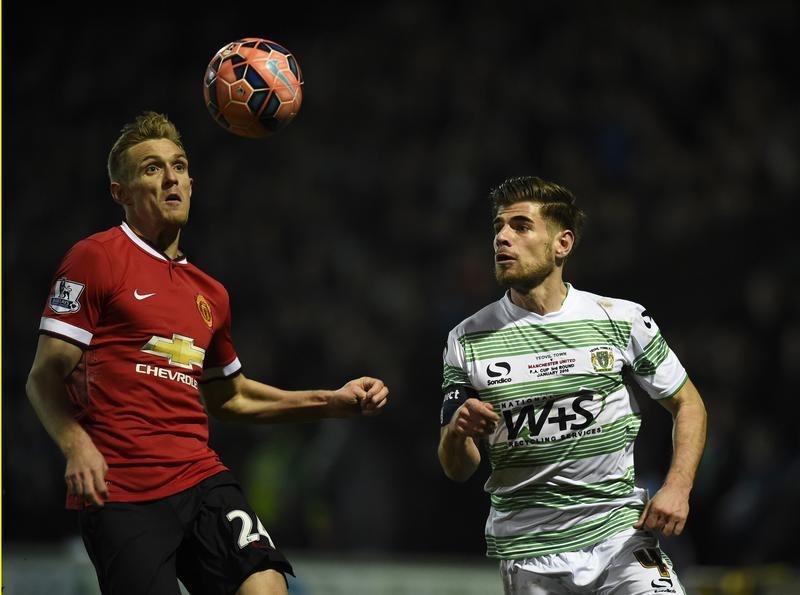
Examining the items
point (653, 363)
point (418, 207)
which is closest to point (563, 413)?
point (653, 363)

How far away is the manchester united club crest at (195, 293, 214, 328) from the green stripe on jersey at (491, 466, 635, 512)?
1307mm

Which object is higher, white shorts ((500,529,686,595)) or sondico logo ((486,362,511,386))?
sondico logo ((486,362,511,386))

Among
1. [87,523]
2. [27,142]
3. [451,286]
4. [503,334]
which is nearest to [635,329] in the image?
[503,334]

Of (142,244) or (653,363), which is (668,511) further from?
(142,244)

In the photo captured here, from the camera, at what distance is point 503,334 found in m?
4.68

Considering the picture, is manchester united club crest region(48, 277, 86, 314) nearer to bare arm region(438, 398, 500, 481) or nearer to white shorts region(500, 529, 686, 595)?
bare arm region(438, 398, 500, 481)

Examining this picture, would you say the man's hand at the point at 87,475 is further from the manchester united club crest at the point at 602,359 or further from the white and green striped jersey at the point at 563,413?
the manchester united club crest at the point at 602,359

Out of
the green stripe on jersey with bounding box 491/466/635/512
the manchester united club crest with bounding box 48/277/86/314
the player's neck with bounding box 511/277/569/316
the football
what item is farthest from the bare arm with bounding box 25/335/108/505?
the player's neck with bounding box 511/277/569/316

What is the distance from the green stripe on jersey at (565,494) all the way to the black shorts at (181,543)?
0.91 metres

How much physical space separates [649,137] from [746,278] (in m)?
2.38

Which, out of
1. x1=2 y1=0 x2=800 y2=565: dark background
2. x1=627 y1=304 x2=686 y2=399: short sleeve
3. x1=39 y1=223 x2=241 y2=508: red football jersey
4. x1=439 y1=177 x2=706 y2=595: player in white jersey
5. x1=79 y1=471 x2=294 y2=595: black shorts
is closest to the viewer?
x1=79 y1=471 x2=294 y2=595: black shorts

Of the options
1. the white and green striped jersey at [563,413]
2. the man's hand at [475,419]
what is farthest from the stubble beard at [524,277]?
the man's hand at [475,419]

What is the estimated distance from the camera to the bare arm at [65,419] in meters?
3.83

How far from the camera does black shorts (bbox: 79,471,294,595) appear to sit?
3.98m
